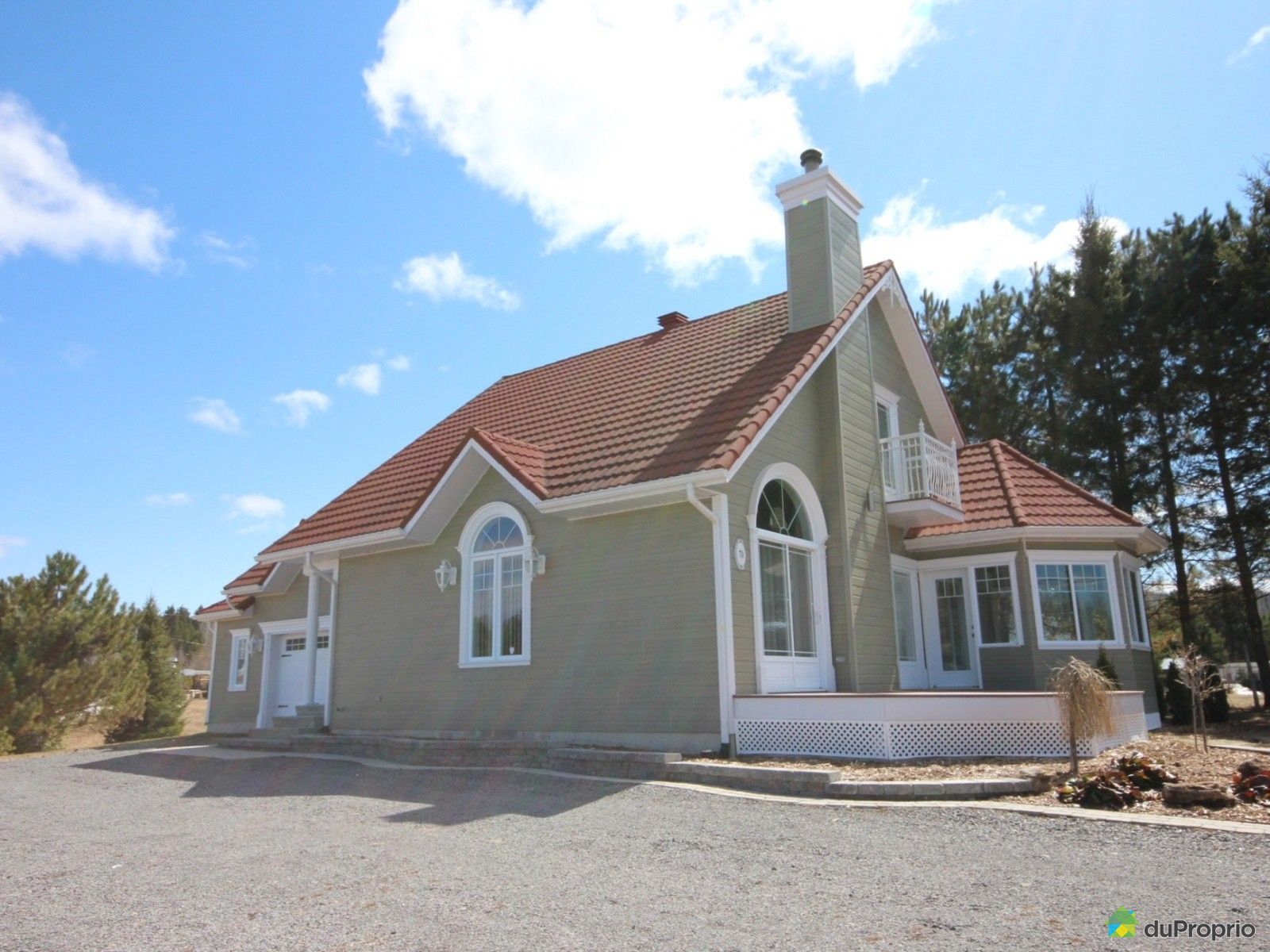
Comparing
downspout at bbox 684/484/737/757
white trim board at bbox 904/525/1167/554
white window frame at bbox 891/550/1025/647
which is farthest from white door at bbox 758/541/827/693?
white trim board at bbox 904/525/1167/554

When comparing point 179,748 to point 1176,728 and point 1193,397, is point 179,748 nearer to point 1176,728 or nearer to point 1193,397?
point 1176,728

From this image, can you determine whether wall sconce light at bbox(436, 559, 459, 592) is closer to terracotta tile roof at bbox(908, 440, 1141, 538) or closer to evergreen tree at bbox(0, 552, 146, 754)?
terracotta tile roof at bbox(908, 440, 1141, 538)

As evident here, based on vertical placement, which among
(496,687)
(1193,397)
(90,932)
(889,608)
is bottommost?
(90,932)

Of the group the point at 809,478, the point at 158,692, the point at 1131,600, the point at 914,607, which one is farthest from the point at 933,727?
the point at 158,692

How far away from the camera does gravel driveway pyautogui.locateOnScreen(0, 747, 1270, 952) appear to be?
16.1ft

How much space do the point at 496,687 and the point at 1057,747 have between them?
24.5ft

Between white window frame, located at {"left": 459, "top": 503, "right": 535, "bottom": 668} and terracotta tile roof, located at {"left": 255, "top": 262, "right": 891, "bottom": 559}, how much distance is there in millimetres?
842

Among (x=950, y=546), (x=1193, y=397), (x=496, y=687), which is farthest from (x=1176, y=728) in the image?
(x=496, y=687)

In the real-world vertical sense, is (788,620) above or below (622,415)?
below

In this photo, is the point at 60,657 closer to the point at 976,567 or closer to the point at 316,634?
the point at 316,634

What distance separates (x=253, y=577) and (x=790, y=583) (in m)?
12.8

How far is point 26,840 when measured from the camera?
7777 millimetres

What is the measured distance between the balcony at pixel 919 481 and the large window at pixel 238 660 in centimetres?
1406

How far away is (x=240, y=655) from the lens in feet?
67.8
